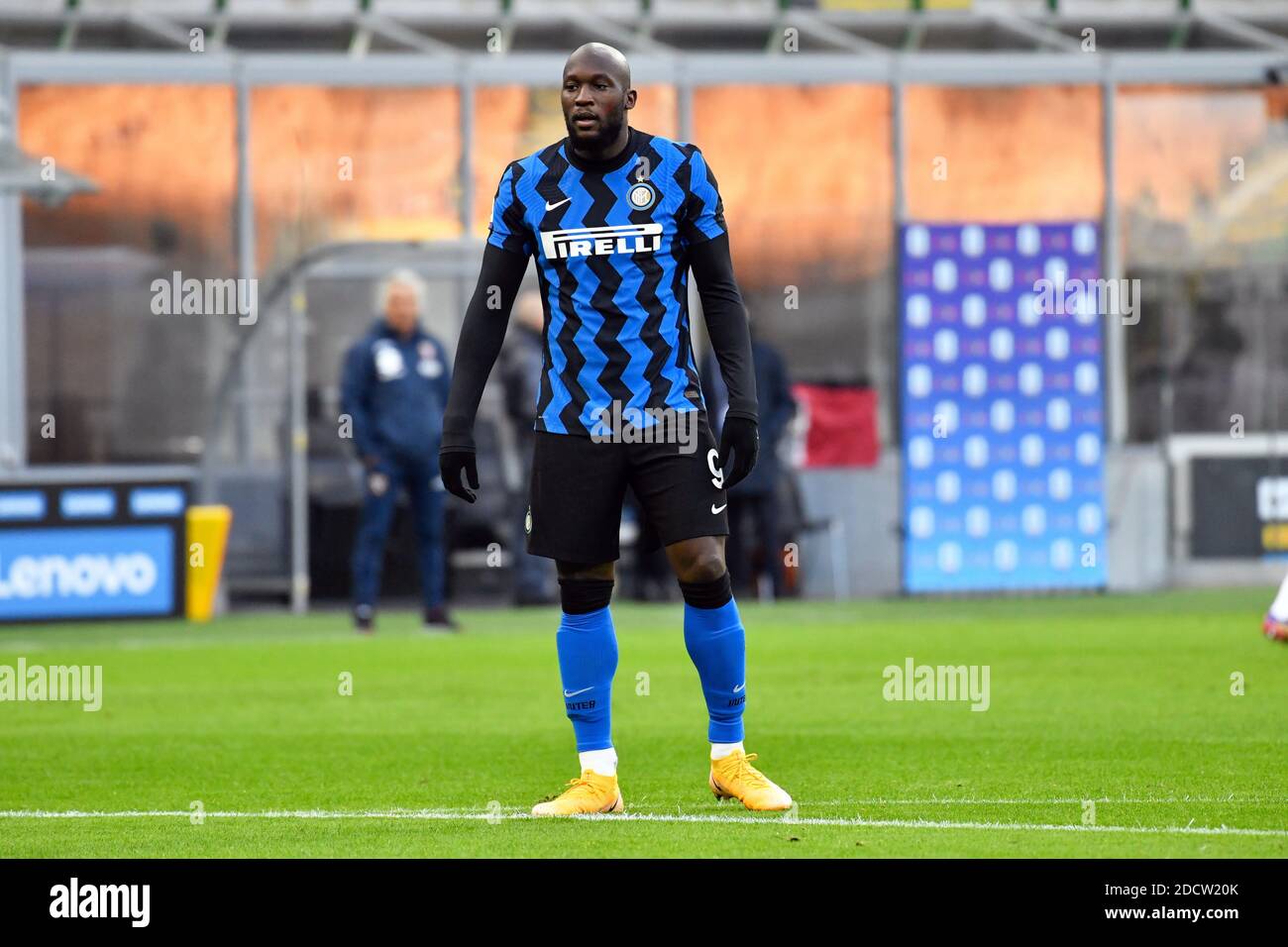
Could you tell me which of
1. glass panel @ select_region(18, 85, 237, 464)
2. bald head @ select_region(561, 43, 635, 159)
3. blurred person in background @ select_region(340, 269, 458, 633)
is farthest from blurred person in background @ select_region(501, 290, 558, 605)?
bald head @ select_region(561, 43, 635, 159)

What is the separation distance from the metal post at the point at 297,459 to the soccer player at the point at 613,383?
1259 centimetres

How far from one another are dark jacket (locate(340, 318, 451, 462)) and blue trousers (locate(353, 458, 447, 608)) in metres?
A: 0.10

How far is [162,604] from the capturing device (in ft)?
55.6

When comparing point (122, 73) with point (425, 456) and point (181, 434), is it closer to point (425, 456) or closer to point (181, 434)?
point (181, 434)

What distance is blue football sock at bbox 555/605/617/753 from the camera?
22.7 feet

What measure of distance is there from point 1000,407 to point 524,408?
13.8 ft

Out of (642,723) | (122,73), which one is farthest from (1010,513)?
(642,723)

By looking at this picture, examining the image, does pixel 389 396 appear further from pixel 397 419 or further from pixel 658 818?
pixel 658 818

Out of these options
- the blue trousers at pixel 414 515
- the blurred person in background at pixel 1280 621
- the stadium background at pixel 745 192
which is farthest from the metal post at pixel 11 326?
the blurred person in background at pixel 1280 621

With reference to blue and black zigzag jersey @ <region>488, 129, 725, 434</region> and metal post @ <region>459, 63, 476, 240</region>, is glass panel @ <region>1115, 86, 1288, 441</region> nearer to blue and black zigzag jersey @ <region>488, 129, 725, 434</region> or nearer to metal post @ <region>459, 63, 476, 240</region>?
metal post @ <region>459, 63, 476, 240</region>

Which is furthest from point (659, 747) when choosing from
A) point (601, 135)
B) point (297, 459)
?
point (297, 459)

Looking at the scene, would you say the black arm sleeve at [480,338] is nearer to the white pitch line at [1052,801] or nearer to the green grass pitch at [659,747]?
the green grass pitch at [659,747]

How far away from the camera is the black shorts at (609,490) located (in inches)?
267
